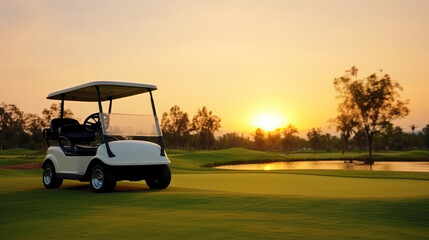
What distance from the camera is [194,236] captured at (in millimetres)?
5578

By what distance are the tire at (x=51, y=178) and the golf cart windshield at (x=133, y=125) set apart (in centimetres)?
289

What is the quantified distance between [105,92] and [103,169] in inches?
121

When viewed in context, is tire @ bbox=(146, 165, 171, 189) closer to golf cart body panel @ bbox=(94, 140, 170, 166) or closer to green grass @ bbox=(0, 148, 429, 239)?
golf cart body panel @ bbox=(94, 140, 170, 166)

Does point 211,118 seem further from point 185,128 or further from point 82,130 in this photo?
point 82,130

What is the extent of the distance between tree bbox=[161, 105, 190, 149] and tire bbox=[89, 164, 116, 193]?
9680 cm

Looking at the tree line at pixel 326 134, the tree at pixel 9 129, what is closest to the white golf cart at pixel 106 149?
the tree line at pixel 326 134

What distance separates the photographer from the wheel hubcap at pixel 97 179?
11734 mm

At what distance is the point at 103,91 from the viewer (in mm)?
13500

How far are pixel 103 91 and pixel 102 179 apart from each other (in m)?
3.19

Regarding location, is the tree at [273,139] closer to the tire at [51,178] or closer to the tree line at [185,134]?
the tree line at [185,134]

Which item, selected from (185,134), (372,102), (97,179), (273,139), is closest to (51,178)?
(97,179)

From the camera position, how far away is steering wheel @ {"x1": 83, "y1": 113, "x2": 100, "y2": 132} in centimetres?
1283

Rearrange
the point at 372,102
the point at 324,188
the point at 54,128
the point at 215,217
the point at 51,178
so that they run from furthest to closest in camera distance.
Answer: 1. the point at 372,102
2. the point at 54,128
3. the point at 51,178
4. the point at 324,188
5. the point at 215,217

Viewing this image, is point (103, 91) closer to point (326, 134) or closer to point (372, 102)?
point (372, 102)
